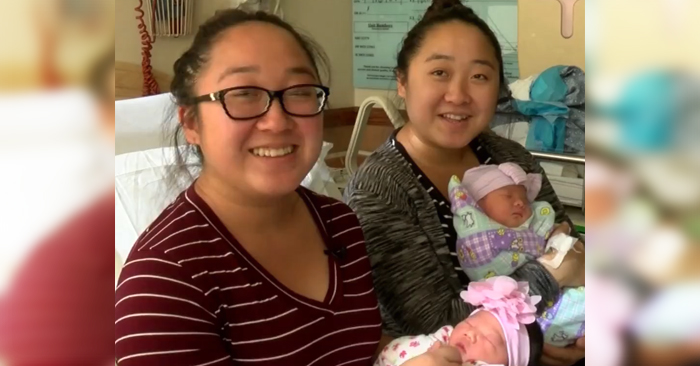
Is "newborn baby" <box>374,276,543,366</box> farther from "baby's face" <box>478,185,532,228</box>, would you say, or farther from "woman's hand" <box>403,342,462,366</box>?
"baby's face" <box>478,185,532,228</box>

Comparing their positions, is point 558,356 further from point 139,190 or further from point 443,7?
point 139,190

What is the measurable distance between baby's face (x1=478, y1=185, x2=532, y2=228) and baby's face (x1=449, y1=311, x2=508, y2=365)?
0.29 metres

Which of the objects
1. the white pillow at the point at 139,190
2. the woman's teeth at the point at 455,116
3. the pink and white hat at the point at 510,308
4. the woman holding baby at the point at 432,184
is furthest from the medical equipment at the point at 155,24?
the pink and white hat at the point at 510,308

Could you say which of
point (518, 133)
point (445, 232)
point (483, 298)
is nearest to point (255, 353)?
point (483, 298)

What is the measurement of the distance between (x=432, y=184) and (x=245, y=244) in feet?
1.58

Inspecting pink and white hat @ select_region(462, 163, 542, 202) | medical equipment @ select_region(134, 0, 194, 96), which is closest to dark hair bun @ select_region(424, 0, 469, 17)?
pink and white hat @ select_region(462, 163, 542, 202)

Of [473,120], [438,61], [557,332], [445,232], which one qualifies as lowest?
[557,332]

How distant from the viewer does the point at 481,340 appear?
41.2 inches

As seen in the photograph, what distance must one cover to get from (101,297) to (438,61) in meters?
1.08

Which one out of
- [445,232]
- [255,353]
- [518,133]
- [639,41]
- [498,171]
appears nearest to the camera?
[639,41]

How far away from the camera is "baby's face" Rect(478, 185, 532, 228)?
132cm

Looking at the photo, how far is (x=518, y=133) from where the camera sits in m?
2.18

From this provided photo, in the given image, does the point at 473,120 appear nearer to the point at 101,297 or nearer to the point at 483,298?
the point at 483,298

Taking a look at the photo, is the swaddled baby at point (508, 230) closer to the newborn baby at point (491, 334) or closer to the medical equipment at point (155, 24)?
the newborn baby at point (491, 334)
